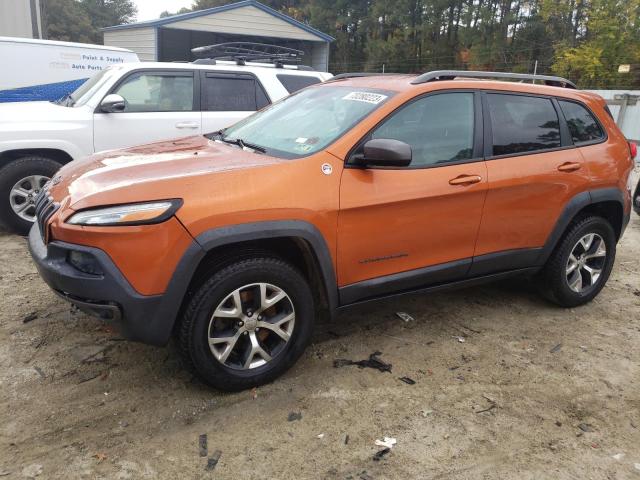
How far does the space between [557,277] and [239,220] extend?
272 cm

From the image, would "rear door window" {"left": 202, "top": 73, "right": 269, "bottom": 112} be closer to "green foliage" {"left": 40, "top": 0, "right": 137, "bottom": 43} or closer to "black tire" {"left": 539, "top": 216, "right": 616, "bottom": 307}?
"black tire" {"left": 539, "top": 216, "right": 616, "bottom": 307}

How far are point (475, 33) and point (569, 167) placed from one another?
3132cm

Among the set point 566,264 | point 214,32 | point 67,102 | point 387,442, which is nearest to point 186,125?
point 67,102

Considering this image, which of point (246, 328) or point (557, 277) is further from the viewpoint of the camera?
point (557, 277)

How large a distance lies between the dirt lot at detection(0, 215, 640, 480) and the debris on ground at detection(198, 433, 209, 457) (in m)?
0.03

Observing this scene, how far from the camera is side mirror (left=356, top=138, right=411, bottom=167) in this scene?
2990 mm

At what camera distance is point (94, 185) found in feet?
9.07

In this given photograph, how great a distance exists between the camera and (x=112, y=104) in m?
5.68

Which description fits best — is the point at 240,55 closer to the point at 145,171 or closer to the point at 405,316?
the point at 405,316

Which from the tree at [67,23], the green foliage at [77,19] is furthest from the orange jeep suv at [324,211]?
the tree at [67,23]

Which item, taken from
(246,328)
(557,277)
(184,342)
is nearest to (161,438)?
(184,342)

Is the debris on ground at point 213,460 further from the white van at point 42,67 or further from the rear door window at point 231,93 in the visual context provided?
the white van at point 42,67

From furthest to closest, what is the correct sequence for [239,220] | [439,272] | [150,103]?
[150,103] < [439,272] < [239,220]

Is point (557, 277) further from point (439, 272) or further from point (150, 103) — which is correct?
point (150, 103)
